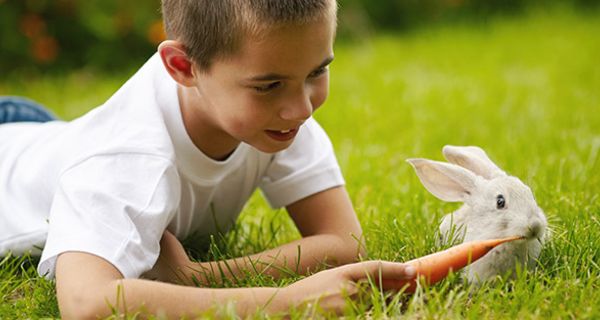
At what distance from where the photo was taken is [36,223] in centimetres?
286

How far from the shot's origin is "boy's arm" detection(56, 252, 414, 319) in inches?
86.4

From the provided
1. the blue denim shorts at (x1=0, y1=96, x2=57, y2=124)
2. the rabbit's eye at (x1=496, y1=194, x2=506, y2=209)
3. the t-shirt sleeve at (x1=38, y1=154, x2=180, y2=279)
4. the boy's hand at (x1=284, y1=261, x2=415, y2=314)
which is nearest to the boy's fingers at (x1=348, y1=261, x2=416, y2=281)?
the boy's hand at (x1=284, y1=261, x2=415, y2=314)

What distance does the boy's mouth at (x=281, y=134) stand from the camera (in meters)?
2.50

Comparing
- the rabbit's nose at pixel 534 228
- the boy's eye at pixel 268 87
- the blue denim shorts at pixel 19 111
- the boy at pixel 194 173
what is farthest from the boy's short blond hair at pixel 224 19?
the blue denim shorts at pixel 19 111

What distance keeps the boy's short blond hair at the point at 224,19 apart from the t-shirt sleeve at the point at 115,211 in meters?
0.36

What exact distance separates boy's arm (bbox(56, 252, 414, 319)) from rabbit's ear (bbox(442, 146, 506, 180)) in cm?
51

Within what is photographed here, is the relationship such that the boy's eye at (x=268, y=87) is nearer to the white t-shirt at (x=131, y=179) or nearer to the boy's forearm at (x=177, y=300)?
the white t-shirt at (x=131, y=179)

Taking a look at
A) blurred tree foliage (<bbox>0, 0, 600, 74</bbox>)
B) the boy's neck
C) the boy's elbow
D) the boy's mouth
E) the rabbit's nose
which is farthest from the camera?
blurred tree foliage (<bbox>0, 0, 600, 74</bbox>)

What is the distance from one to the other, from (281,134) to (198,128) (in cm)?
33

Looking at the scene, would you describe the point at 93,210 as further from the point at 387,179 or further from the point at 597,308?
the point at 387,179

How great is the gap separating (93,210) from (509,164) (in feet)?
6.72

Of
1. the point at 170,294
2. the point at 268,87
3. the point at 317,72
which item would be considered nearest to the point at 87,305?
the point at 170,294

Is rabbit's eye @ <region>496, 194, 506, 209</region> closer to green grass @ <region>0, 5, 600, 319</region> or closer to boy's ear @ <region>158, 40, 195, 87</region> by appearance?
green grass @ <region>0, 5, 600, 319</region>

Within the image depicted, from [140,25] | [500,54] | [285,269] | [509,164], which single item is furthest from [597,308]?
[140,25]
